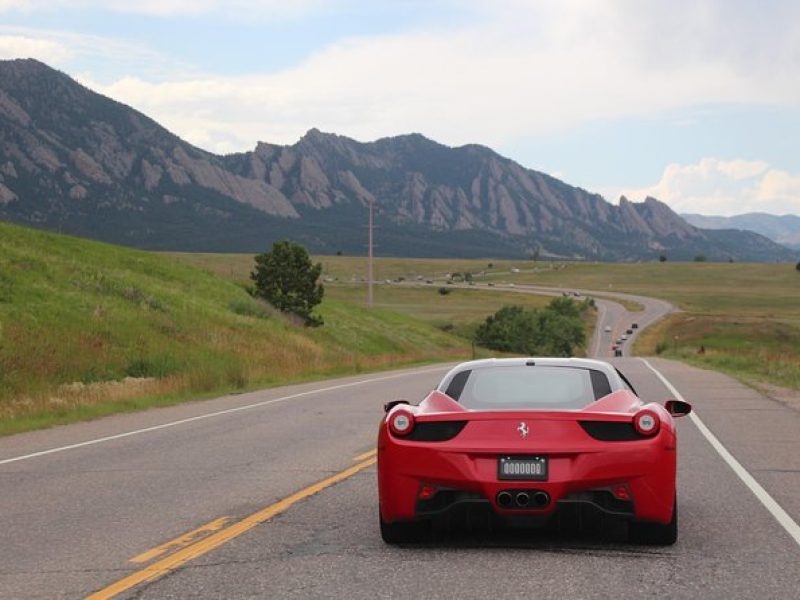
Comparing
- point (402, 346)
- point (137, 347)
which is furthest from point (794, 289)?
point (137, 347)

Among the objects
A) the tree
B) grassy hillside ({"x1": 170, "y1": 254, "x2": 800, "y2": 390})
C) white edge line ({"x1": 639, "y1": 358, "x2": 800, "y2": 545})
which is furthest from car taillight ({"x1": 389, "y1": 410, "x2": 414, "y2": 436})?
the tree

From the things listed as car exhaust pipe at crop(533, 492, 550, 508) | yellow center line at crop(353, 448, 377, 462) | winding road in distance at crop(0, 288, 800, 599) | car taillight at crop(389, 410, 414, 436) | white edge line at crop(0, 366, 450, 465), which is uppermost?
car taillight at crop(389, 410, 414, 436)

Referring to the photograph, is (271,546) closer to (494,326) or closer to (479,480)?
(479,480)

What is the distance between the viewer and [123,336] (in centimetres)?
3412

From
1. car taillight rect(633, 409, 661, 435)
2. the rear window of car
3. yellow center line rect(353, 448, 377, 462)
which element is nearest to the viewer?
car taillight rect(633, 409, 661, 435)

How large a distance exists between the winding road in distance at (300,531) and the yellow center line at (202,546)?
19mm

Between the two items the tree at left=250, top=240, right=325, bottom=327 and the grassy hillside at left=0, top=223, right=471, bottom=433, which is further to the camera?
the tree at left=250, top=240, right=325, bottom=327

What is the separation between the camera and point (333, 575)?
6.87 meters

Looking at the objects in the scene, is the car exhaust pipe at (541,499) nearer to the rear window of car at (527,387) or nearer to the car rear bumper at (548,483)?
the car rear bumper at (548,483)

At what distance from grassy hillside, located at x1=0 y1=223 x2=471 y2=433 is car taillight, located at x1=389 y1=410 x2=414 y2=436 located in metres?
11.0

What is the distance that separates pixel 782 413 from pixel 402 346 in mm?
53168

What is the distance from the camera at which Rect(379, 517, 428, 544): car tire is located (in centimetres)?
773

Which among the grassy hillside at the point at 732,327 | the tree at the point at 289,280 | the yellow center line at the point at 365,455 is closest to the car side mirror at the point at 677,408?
the yellow center line at the point at 365,455

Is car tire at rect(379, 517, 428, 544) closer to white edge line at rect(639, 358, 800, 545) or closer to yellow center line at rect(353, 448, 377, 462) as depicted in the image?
white edge line at rect(639, 358, 800, 545)
